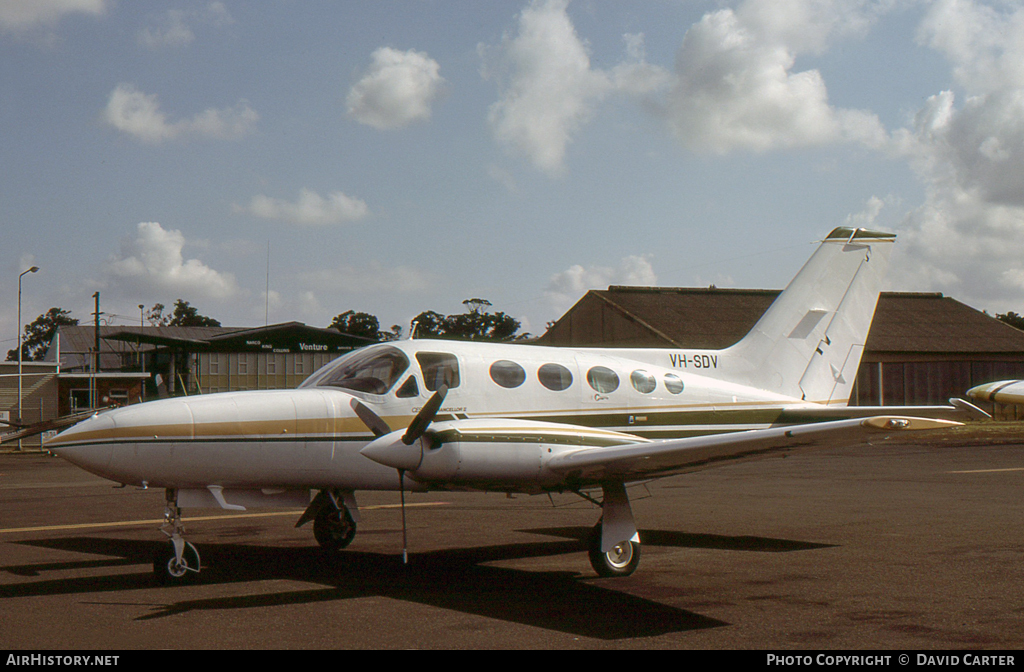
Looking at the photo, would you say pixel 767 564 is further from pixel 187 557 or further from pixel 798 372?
pixel 187 557

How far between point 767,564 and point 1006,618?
319cm

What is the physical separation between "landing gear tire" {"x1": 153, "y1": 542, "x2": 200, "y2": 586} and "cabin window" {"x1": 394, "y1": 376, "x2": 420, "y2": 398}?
2666 mm

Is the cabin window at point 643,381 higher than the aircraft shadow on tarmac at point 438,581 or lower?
higher

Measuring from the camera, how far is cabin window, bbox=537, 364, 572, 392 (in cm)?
1056

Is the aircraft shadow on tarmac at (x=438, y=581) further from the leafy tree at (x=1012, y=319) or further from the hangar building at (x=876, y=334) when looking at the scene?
the leafy tree at (x=1012, y=319)

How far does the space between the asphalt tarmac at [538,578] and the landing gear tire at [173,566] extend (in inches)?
5.8

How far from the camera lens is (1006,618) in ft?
23.5

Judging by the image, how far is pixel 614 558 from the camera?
9688mm

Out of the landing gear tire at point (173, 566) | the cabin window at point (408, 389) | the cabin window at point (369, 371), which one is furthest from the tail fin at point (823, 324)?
the landing gear tire at point (173, 566)

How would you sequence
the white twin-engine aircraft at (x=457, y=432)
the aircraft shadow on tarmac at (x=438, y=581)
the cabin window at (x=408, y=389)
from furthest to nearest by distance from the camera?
the cabin window at (x=408, y=389) < the white twin-engine aircraft at (x=457, y=432) < the aircraft shadow on tarmac at (x=438, y=581)

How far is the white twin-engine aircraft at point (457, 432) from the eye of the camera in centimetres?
854

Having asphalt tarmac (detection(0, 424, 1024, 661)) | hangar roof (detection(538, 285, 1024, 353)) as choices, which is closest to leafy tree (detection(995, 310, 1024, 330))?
hangar roof (detection(538, 285, 1024, 353))
